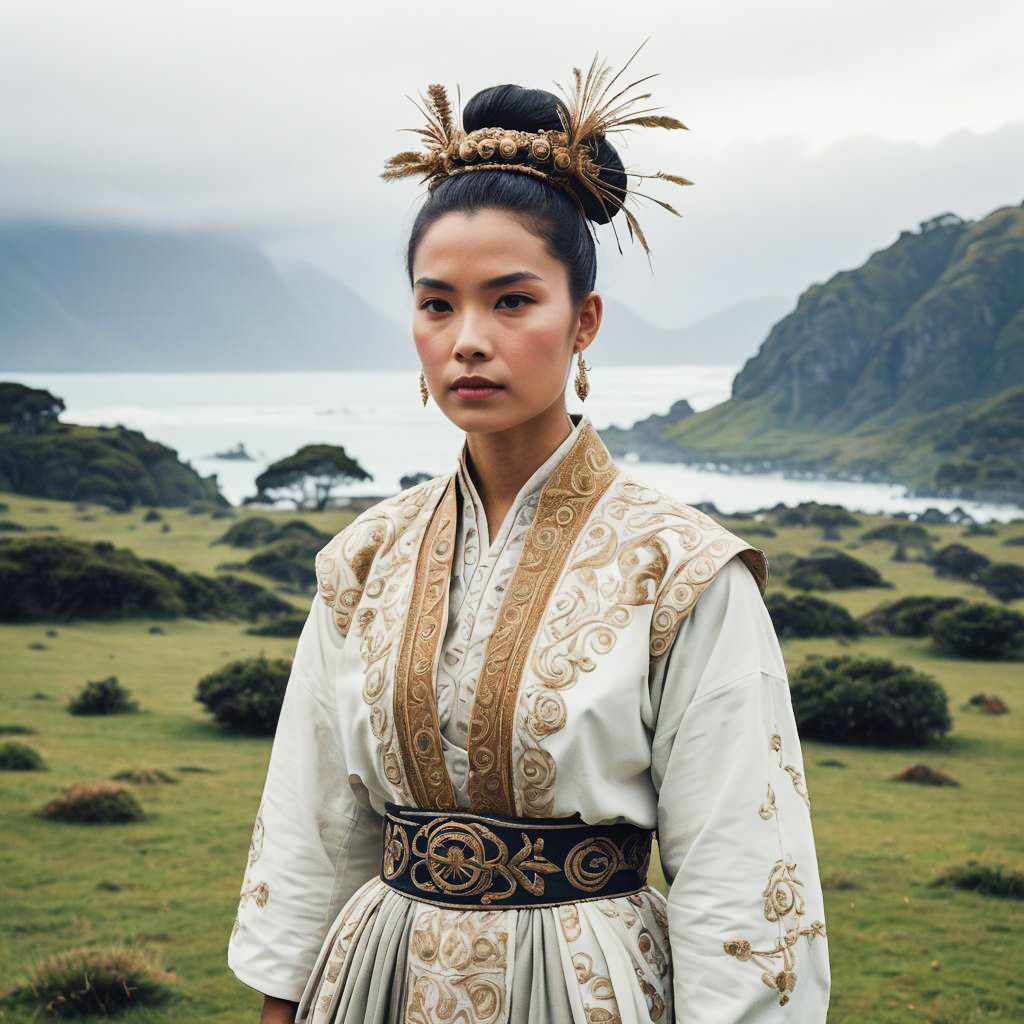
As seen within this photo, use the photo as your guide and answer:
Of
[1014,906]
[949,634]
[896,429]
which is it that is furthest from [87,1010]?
[896,429]

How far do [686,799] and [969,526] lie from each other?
20.6 m

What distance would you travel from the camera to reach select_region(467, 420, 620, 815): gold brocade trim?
4.77 ft

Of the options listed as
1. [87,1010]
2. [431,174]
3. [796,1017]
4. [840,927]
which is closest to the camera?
[796,1017]

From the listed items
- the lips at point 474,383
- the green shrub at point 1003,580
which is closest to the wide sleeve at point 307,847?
the lips at point 474,383

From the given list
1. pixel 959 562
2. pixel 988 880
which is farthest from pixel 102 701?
pixel 959 562

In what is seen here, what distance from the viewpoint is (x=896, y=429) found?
27.7m

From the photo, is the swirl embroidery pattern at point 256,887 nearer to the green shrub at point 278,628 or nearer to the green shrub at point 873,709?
the green shrub at point 873,709

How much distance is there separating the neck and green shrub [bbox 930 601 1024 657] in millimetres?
12011

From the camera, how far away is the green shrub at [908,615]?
13.5 meters

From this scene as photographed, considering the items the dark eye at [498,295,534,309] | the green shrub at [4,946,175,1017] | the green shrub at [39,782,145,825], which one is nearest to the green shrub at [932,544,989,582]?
the green shrub at [39,782,145,825]

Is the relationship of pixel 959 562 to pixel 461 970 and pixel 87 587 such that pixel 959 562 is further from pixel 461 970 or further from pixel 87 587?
pixel 461 970

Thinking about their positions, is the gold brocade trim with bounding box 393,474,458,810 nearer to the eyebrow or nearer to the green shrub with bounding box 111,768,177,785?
the eyebrow

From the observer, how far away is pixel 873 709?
31.2ft

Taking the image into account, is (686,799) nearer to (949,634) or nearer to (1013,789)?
(1013,789)
